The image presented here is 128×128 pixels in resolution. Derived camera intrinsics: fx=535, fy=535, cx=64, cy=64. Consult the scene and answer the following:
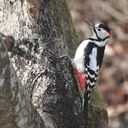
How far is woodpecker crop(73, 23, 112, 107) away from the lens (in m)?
4.91

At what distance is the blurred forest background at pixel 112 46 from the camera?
9.55 meters

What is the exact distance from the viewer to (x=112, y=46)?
10516mm

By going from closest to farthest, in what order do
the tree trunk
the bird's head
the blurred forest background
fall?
the tree trunk, the bird's head, the blurred forest background

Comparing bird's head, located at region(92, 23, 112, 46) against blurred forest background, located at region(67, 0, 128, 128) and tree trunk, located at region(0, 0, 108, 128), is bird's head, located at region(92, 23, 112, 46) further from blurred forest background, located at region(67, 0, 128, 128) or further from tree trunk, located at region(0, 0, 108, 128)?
blurred forest background, located at region(67, 0, 128, 128)

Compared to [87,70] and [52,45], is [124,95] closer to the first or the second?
[87,70]

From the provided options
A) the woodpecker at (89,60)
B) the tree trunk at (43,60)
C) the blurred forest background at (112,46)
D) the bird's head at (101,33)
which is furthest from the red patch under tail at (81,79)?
the blurred forest background at (112,46)

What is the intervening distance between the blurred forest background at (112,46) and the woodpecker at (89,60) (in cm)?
355

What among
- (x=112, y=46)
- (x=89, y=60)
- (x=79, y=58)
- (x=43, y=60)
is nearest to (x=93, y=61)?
(x=89, y=60)

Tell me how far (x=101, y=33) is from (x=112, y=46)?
504 centimetres

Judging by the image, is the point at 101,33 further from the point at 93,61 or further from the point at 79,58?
the point at 79,58

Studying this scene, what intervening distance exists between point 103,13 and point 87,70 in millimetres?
5735

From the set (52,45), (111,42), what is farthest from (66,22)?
(111,42)

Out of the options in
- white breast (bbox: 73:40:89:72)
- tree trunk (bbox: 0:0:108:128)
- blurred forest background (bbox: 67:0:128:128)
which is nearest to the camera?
tree trunk (bbox: 0:0:108:128)

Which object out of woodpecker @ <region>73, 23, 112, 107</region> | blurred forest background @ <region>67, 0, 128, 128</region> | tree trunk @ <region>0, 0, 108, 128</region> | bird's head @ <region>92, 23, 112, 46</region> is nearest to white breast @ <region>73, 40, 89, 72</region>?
woodpecker @ <region>73, 23, 112, 107</region>
